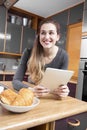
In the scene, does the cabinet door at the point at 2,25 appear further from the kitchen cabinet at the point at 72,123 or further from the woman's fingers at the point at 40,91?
the kitchen cabinet at the point at 72,123

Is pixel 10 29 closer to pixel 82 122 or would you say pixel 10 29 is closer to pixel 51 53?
pixel 51 53

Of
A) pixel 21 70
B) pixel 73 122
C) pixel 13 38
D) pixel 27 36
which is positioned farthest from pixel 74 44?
pixel 73 122

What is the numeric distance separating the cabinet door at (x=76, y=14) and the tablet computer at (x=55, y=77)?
245cm

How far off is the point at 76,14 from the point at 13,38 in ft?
4.86

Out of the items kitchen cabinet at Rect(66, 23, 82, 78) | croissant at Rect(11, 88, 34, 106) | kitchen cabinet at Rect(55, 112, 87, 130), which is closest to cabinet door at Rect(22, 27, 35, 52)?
kitchen cabinet at Rect(66, 23, 82, 78)

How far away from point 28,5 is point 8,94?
9.64ft

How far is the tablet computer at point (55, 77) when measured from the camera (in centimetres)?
83

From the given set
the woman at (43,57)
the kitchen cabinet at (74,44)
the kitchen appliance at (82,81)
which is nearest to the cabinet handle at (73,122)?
the woman at (43,57)

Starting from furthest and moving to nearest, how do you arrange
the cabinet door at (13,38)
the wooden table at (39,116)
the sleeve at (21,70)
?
the cabinet door at (13,38) → the sleeve at (21,70) → the wooden table at (39,116)

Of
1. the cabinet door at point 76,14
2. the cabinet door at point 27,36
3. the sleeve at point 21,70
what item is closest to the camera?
the sleeve at point 21,70

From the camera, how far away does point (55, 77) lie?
2.82 feet

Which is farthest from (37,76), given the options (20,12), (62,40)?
(20,12)

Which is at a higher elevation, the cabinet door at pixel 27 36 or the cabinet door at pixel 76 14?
the cabinet door at pixel 76 14

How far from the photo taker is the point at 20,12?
146 inches
